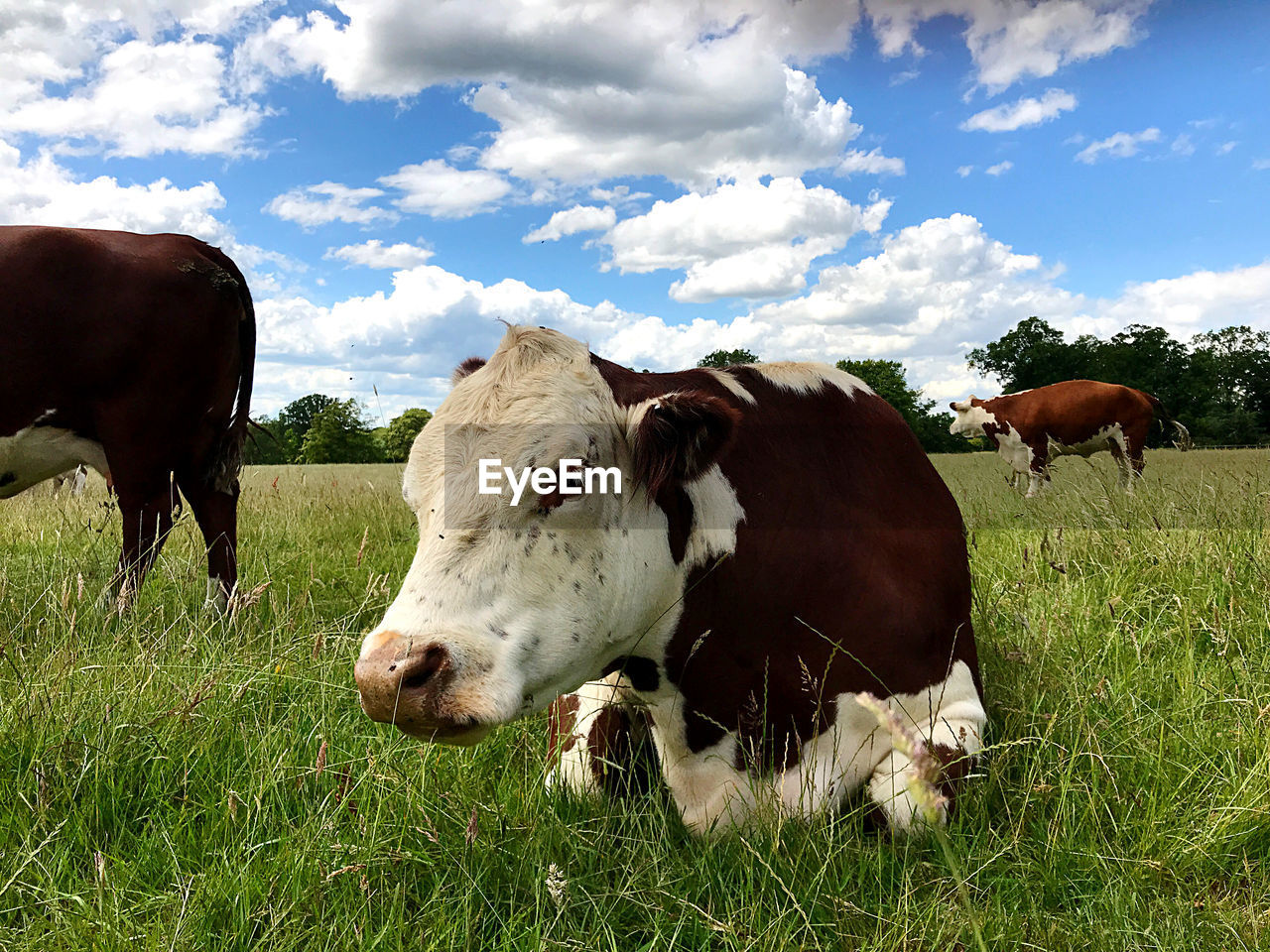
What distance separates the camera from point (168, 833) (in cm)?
279

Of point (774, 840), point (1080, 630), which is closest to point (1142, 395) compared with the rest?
point (1080, 630)

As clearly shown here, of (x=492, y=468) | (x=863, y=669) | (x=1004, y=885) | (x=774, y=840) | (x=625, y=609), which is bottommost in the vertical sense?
(x=1004, y=885)

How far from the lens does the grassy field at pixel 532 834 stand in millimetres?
2367

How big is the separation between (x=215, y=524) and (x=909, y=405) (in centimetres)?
6268

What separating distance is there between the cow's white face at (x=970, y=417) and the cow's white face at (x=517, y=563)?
60.8 ft

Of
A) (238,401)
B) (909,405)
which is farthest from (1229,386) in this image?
(238,401)

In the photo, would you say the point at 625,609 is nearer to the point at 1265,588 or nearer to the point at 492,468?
the point at 492,468

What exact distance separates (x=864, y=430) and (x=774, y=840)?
1.59 metres

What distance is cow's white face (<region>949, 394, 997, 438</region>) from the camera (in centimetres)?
1973

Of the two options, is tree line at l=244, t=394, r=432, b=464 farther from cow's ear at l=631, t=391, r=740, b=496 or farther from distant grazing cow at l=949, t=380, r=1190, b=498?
cow's ear at l=631, t=391, r=740, b=496

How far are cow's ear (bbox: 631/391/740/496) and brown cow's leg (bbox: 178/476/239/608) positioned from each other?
15.2ft

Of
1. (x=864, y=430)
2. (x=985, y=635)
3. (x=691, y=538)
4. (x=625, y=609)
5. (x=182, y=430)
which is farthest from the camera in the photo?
(x=182, y=430)

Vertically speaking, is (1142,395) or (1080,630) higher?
(1142,395)

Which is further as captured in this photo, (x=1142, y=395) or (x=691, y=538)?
(x=1142, y=395)
